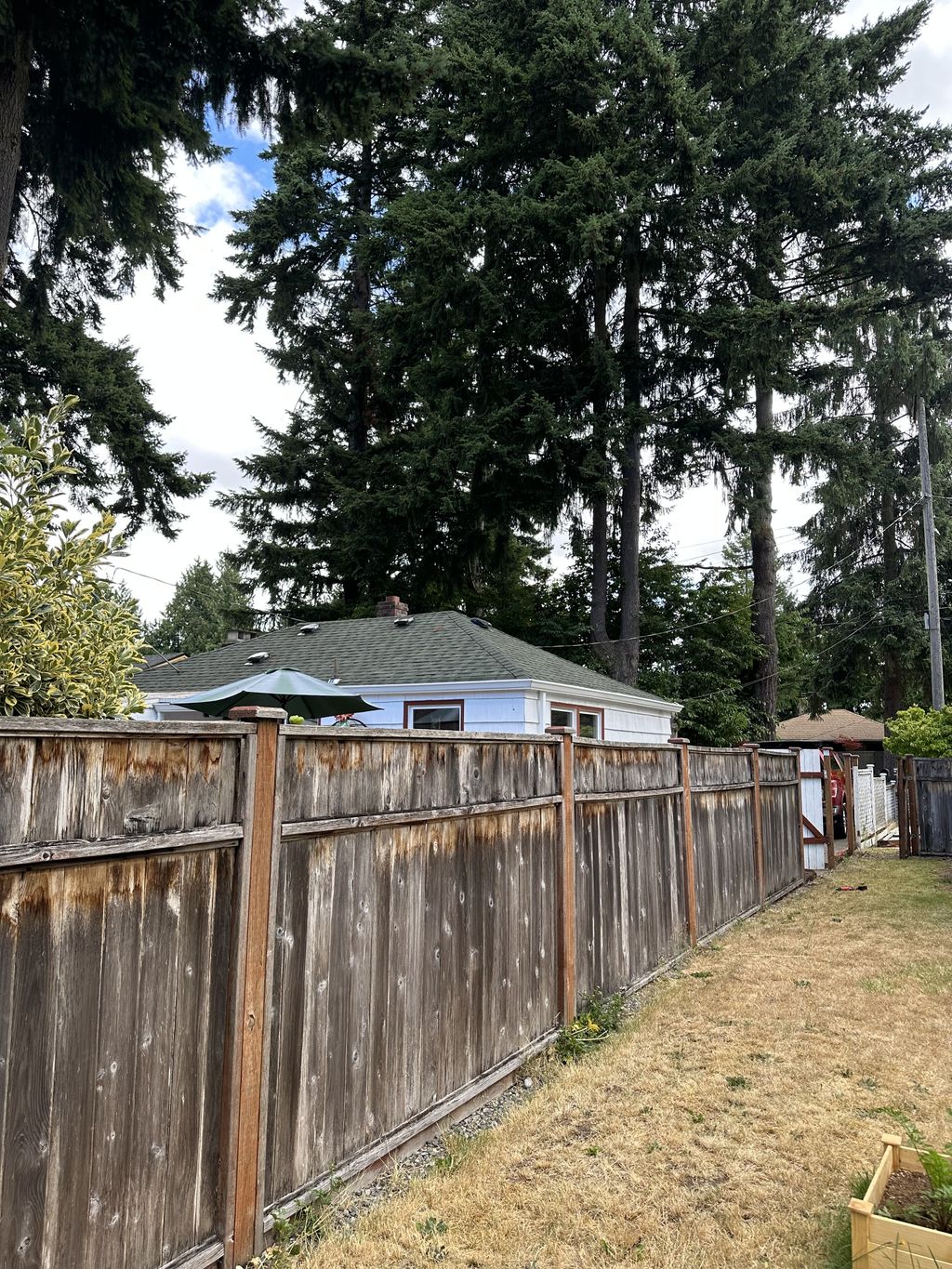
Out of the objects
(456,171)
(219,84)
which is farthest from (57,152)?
(456,171)

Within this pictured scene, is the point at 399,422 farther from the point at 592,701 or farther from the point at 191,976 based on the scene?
the point at 191,976

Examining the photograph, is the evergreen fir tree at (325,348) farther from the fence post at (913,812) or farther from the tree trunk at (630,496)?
the fence post at (913,812)

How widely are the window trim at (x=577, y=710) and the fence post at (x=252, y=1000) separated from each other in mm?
10805

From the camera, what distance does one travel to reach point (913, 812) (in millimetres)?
14828

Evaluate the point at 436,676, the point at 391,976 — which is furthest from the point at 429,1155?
the point at 436,676

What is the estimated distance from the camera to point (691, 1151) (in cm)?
379

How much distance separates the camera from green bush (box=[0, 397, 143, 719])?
267cm

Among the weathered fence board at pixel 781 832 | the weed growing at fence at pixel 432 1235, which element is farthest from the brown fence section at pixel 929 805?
the weed growing at fence at pixel 432 1235

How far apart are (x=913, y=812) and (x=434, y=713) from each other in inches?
334

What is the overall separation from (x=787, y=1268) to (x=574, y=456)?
1918cm

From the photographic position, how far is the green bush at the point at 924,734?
1509 cm

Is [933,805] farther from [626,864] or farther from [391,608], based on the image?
[626,864]

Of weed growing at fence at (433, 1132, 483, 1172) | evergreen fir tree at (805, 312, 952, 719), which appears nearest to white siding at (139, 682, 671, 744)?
weed growing at fence at (433, 1132, 483, 1172)

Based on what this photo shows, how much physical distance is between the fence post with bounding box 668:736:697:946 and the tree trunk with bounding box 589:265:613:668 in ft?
44.7
